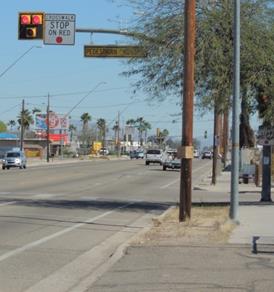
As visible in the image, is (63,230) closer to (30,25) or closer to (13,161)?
(30,25)

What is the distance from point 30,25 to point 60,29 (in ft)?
3.96

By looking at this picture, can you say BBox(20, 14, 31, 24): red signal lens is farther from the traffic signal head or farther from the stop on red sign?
the stop on red sign

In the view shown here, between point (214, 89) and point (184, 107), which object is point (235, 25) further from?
point (214, 89)

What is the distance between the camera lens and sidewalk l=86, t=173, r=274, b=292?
912cm

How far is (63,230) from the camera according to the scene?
640 inches

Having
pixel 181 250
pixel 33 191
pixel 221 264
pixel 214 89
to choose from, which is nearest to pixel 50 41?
pixel 214 89

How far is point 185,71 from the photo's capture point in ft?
56.4

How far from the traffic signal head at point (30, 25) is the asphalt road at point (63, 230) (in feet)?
17.4

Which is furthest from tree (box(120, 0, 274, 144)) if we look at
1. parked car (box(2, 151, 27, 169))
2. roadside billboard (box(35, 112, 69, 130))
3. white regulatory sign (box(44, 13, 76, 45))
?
roadside billboard (box(35, 112, 69, 130))

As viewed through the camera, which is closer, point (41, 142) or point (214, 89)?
point (214, 89)

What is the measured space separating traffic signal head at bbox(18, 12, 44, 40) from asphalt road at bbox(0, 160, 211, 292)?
5.31m

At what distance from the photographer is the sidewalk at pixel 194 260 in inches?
359

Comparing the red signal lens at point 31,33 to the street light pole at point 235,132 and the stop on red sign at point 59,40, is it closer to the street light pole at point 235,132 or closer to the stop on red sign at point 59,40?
the stop on red sign at point 59,40

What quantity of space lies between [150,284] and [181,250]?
3.08m
